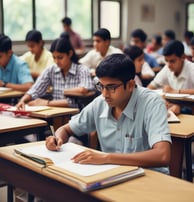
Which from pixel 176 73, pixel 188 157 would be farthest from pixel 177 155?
pixel 176 73

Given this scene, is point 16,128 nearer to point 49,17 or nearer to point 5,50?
point 5,50

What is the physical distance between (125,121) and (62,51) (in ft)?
5.98

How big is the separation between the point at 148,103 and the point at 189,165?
3.22ft

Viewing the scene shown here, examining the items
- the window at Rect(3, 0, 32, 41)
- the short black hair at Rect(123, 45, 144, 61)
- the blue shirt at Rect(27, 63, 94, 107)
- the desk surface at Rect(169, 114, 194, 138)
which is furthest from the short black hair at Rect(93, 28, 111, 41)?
the desk surface at Rect(169, 114, 194, 138)

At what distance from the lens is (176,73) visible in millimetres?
3953

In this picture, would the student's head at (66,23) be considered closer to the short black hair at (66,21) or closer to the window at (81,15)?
the short black hair at (66,21)

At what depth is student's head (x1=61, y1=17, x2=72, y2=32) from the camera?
786cm

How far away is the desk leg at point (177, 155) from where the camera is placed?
96.0 inches

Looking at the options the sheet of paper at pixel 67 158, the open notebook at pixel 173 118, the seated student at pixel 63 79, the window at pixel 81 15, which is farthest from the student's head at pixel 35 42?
the window at pixel 81 15

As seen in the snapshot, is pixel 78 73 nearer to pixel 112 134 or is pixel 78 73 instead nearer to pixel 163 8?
pixel 112 134

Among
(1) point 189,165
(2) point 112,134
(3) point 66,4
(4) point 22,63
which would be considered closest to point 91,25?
(3) point 66,4

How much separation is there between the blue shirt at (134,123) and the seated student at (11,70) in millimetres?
2170

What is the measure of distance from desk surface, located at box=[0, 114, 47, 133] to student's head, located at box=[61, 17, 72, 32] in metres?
5.28

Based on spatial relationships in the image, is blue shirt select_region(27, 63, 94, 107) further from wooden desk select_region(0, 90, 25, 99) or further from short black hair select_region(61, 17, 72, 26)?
short black hair select_region(61, 17, 72, 26)
